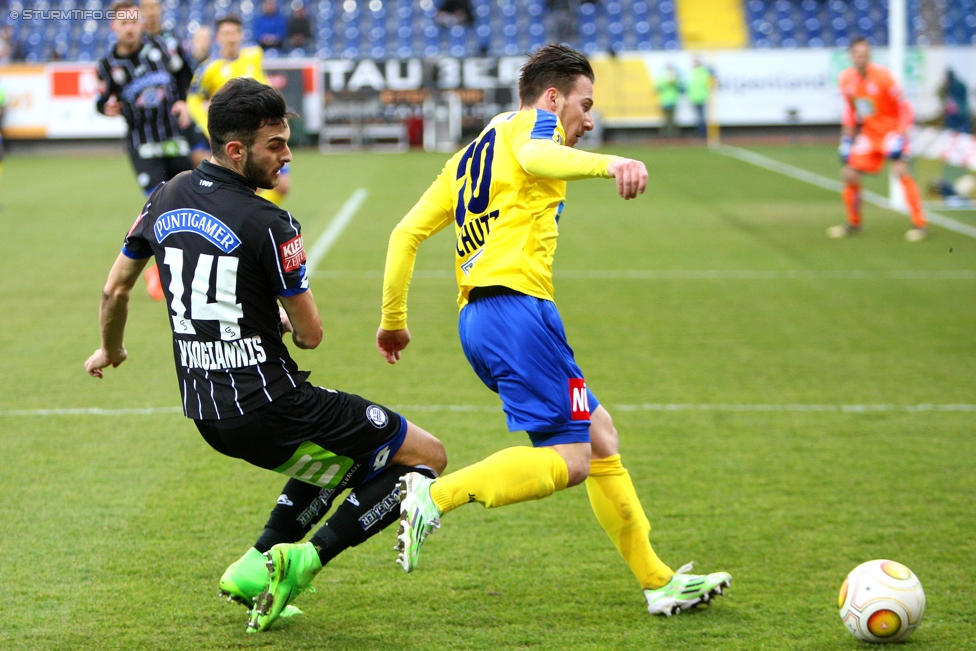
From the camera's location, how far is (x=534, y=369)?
321 centimetres

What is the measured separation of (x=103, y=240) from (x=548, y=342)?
32.5 ft

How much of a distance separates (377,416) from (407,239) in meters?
0.59

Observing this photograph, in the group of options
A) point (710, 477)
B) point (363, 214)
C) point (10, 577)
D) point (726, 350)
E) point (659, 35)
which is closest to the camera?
point (10, 577)

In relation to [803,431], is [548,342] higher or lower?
higher

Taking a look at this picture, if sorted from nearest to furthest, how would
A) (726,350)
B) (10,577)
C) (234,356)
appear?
1. (234,356)
2. (10,577)
3. (726,350)

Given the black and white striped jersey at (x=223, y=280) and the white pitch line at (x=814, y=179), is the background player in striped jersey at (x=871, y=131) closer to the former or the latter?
the white pitch line at (x=814, y=179)

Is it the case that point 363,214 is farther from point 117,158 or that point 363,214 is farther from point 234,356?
point 117,158

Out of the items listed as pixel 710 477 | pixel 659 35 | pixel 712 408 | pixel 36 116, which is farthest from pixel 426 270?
pixel 659 35

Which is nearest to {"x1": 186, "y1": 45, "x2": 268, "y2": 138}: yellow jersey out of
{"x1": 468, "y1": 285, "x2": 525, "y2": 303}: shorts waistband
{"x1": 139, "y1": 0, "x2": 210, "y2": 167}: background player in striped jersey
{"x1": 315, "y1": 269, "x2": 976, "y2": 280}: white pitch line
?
{"x1": 139, "y1": 0, "x2": 210, "y2": 167}: background player in striped jersey

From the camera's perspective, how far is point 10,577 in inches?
146

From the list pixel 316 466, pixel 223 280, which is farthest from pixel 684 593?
pixel 223 280

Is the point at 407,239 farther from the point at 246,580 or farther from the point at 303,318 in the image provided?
the point at 246,580

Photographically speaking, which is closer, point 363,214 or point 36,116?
point 363,214

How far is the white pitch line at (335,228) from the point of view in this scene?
1090 centimetres
